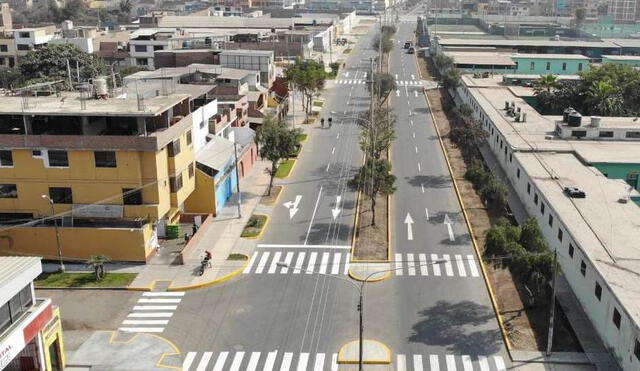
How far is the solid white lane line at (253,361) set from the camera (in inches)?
1288

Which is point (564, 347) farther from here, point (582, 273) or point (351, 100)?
point (351, 100)

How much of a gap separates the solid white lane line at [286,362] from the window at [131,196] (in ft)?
56.5

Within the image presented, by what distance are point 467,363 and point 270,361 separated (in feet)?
32.0

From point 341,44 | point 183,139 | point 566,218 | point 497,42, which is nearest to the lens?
point 566,218

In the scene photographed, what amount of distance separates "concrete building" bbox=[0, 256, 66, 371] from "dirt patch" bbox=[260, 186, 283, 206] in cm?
2601

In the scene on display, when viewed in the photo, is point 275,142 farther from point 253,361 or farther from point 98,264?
point 253,361

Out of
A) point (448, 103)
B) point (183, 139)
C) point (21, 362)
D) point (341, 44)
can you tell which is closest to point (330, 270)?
point (183, 139)

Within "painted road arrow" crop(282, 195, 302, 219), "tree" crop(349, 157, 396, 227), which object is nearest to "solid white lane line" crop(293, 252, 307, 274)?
"tree" crop(349, 157, 396, 227)

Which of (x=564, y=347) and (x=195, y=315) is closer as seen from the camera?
(x=564, y=347)

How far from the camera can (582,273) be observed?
37438mm

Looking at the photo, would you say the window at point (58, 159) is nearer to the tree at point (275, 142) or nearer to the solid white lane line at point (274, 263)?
the solid white lane line at point (274, 263)

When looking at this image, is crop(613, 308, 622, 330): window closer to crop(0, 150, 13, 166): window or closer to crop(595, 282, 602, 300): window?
crop(595, 282, 602, 300): window

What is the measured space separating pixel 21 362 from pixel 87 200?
51.9 feet

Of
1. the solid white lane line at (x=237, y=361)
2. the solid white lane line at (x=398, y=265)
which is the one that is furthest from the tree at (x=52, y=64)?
the solid white lane line at (x=237, y=361)
